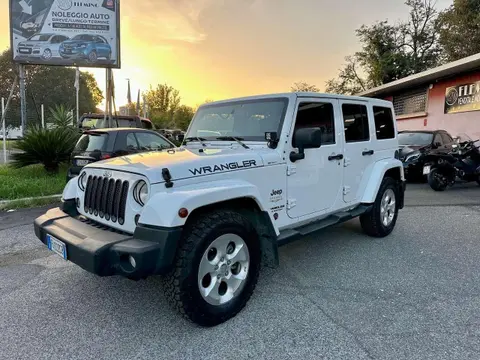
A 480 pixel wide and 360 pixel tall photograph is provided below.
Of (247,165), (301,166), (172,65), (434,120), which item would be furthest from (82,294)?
(434,120)

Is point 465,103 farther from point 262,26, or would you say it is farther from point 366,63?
point 366,63

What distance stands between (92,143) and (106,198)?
16.6 feet

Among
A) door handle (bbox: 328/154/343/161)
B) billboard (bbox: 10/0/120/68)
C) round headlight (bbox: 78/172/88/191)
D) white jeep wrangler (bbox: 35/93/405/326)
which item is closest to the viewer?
white jeep wrangler (bbox: 35/93/405/326)

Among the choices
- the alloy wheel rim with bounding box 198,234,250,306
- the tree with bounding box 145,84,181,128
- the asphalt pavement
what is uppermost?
the tree with bounding box 145,84,181,128

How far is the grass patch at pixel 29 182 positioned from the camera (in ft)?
24.3

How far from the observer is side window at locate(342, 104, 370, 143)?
4.29 meters

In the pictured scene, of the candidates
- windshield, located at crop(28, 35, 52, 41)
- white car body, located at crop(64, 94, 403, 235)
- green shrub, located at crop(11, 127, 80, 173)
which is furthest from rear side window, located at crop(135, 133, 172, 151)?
windshield, located at crop(28, 35, 52, 41)

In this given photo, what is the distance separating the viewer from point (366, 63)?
3116cm

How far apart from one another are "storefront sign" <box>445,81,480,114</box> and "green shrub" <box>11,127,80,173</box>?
509 inches

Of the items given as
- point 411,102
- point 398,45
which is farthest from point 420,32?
point 411,102

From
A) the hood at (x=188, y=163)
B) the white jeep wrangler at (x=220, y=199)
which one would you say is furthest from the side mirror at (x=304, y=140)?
the hood at (x=188, y=163)

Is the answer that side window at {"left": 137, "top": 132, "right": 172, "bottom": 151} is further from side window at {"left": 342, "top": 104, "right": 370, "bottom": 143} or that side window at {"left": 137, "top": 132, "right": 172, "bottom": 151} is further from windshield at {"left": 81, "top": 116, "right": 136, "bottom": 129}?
side window at {"left": 342, "top": 104, "right": 370, "bottom": 143}

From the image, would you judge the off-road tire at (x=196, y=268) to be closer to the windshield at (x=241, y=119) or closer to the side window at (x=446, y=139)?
the windshield at (x=241, y=119)

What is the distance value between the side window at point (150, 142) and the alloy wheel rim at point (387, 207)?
495 centimetres
